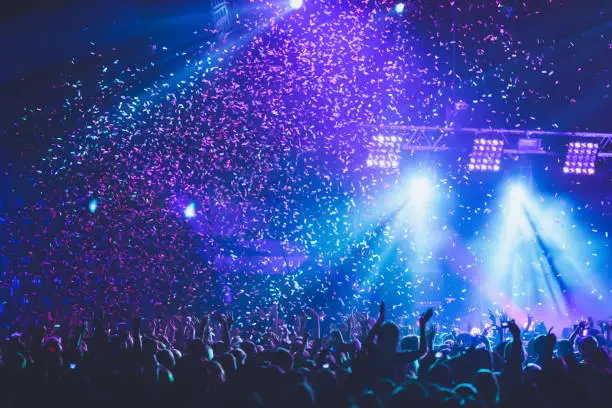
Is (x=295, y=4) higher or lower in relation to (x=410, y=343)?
higher

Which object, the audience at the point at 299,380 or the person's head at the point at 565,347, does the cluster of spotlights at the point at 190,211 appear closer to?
the audience at the point at 299,380

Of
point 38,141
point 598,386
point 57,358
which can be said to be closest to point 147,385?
point 57,358

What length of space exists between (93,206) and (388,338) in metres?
12.8

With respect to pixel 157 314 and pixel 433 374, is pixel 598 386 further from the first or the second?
pixel 157 314

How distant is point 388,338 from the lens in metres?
4.67

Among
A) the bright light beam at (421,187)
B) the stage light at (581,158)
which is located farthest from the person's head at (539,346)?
the bright light beam at (421,187)

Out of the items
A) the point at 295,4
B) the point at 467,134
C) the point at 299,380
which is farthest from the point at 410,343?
the point at 467,134

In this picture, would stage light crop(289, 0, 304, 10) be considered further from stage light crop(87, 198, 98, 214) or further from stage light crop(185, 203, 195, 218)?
stage light crop(185, 203, 195, 218)

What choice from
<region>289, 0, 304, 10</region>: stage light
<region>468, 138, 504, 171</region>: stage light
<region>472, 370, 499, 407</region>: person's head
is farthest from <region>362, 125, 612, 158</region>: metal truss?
<region>472, 370, 499, 407</region>: person's head

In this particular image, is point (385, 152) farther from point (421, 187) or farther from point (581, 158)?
point (581, 158)

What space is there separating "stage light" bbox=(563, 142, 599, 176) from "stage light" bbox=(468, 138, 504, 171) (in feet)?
5.65

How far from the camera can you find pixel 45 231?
46.2 feet

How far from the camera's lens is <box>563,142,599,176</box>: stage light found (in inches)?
525

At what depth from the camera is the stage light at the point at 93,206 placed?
15.3 meters
